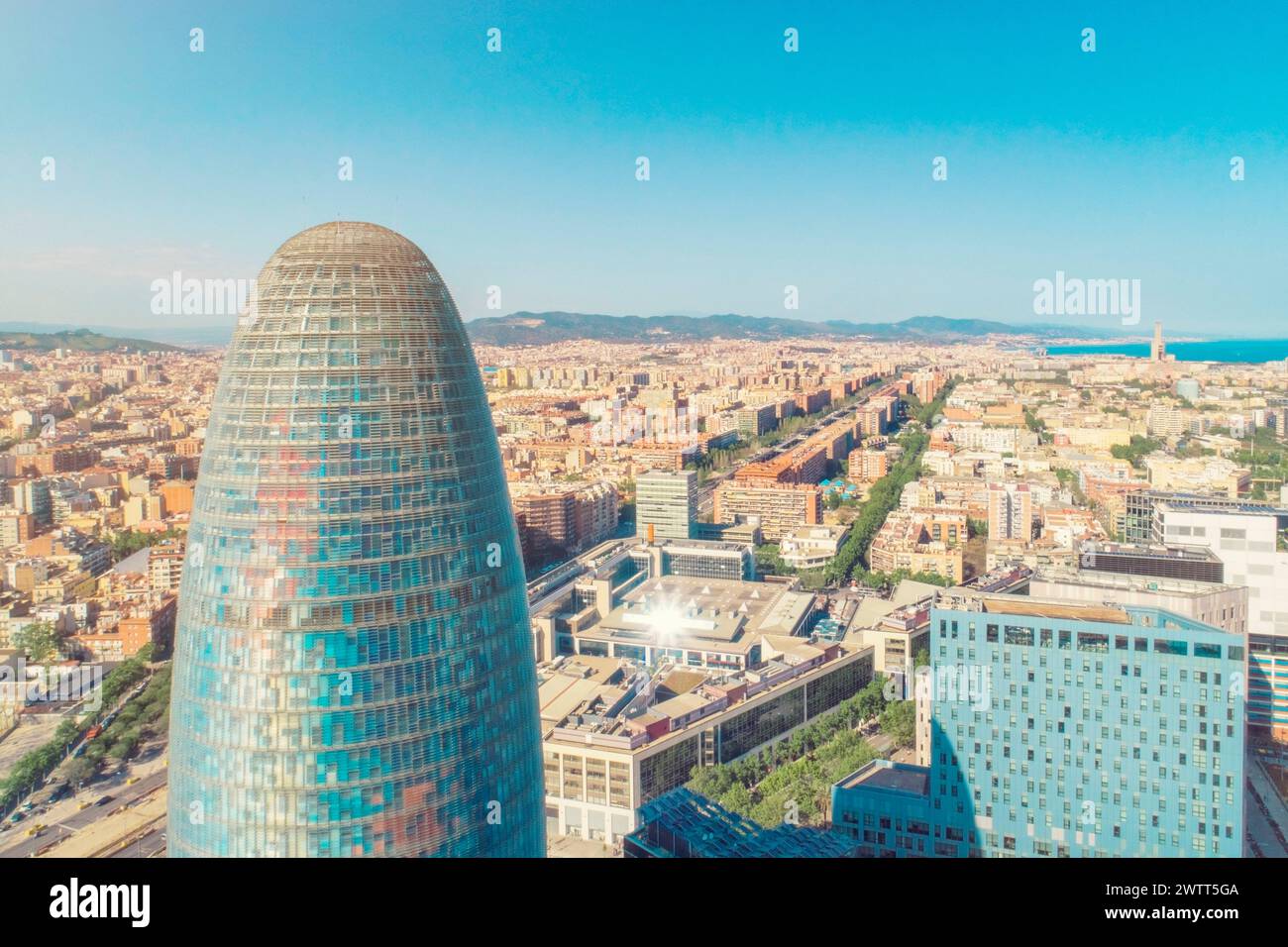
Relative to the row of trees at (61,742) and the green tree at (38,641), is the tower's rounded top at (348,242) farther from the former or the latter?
the green tree at (38,641)

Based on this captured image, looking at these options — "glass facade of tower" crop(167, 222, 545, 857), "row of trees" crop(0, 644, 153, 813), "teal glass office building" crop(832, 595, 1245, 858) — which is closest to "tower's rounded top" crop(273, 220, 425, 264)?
"glass facade of tower" crop(167, 222, 545, 857)

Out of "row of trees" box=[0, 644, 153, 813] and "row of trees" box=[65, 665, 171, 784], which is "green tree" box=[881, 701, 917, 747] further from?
"row of trees" box=[0, 644, 153, 813]

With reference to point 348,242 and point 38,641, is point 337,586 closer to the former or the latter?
point 348,242

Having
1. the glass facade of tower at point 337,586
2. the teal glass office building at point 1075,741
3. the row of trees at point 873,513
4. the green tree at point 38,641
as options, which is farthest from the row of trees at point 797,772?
the green tree at point 38,641

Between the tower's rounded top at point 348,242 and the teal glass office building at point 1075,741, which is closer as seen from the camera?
the tower's rounded top at point 348,242

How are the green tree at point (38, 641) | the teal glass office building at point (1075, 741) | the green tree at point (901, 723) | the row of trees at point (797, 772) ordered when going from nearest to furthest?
the teal glass office building at point (1075, 741), the row of trees at point (797, 772), the green tree at point (901, 723), the green tree at point (38, 641)

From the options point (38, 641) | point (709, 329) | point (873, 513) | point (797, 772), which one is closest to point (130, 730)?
point (38, 641)
